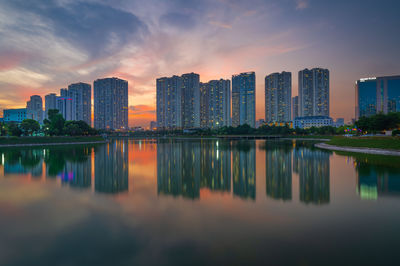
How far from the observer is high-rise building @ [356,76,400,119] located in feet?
535

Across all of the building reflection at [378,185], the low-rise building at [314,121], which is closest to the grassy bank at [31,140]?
the building reflection at [378,185]

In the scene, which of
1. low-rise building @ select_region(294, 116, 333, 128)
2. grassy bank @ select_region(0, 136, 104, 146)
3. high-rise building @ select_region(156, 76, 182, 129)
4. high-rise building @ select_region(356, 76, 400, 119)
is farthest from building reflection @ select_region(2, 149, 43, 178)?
high-rise building @ select_region(356, 76, 400, 119)

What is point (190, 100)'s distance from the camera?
629ft

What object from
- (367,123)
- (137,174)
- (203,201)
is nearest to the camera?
(203,201)

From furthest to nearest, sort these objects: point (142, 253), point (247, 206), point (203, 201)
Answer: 1. point (203, 201)
2. point (247, 206)
3. point (142, 253)

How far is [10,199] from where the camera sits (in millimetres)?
10234

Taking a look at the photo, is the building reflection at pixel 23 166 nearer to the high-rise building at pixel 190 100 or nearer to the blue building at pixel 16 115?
the high-rise building at pixel 190 100

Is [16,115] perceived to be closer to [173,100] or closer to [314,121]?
[173,100]

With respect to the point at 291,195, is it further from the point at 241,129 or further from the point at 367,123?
the point at 241,129

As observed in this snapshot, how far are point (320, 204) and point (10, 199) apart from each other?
1464 centimetres

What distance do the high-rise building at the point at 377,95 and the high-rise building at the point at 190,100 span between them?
134778mm

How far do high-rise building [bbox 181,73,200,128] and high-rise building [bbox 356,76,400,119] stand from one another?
13478 cm

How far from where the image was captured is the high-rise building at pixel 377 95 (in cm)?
16300

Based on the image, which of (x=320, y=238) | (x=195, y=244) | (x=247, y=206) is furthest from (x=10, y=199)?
(x=320, y=238)
